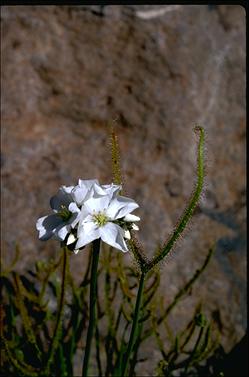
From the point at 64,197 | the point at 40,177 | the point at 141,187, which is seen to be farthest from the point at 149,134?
the point at 64,197

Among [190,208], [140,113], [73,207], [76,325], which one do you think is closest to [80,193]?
[73,207]

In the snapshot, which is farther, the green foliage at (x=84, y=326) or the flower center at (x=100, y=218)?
the green foliage at (x=84, y=326)

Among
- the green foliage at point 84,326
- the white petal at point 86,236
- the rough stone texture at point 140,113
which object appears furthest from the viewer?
the rough stone texture at point 140,113

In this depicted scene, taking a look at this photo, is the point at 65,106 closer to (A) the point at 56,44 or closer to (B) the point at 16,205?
(A) the point at 56,44

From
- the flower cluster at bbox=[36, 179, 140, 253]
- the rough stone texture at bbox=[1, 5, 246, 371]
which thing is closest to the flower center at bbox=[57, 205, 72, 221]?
the flower cluster at bbox=[36, 179, 140, 253]

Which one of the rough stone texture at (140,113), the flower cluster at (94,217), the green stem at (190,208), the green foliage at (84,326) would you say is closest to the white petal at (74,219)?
the flower cluster at (94,217)

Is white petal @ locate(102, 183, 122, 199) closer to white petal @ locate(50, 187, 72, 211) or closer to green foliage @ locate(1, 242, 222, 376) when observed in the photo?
white petal @ locate(50, 187, 72, 211)

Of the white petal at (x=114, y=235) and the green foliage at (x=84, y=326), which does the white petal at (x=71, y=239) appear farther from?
the green foliage at (x=84, y=326)

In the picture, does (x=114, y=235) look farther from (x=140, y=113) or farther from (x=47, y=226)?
(x=140, y=113)

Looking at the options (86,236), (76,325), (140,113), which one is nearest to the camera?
(86,236)
